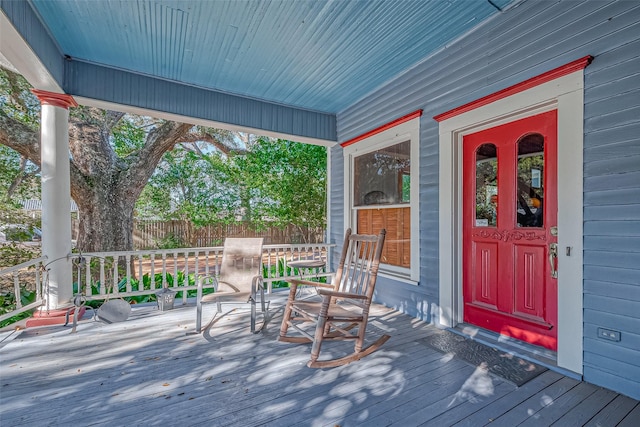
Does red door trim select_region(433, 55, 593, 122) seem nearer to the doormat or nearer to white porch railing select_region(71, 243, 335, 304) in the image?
the doormat

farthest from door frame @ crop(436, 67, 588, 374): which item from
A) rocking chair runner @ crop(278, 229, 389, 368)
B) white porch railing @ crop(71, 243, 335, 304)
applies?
white porch railing @ crop(71, 243, 335, 304)

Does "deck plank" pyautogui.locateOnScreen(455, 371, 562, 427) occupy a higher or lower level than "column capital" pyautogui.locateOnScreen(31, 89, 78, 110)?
lower

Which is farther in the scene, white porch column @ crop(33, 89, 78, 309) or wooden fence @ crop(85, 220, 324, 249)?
wooden fence @ crop(85, 220, 324, 249)

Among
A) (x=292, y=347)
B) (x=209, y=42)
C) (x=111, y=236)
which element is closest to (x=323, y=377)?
(x=292, y=347)

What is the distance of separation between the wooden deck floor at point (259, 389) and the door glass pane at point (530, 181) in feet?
4.01

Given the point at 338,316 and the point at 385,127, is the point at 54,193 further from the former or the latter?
the point at 385,127

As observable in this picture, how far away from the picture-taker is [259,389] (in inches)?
78.3

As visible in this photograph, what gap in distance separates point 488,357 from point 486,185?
1.54 metres

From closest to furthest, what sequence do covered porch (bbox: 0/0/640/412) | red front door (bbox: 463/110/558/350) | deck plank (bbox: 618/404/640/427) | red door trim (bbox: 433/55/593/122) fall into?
deck plank (bbox: 618/404/640/427) < covered porch (bbox: 0/0/640/412) < red door trim (bbox: 433/55/593/122) < red front door (bbox: 463/110/558/350)

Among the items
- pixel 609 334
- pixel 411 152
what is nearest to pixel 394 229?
pixel 411 152

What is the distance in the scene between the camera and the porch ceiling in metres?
2.54

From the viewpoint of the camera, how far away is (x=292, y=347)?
2.63 m

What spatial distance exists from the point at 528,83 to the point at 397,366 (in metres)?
2.50

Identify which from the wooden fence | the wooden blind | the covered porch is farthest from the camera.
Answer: the wooden fence
